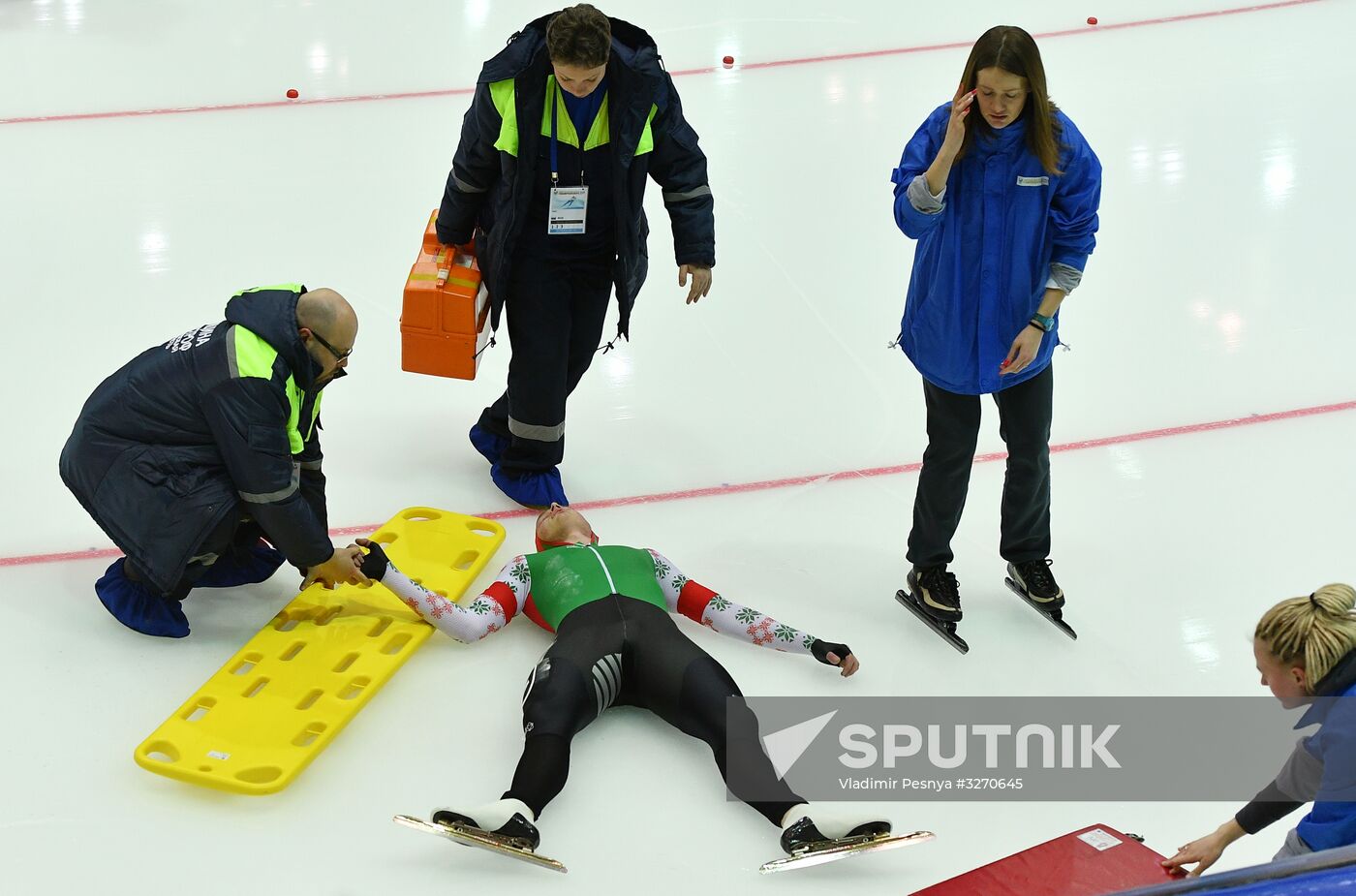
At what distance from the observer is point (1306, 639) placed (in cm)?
250

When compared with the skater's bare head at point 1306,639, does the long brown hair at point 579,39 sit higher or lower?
higher

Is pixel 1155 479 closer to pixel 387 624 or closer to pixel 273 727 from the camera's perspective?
pixel 387 624

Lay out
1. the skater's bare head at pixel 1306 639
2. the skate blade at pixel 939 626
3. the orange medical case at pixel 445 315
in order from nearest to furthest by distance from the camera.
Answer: the skater's bare head at pixel 1306 639
the skate blade at pixel 939 626
the orange medical case at pixel 445 315

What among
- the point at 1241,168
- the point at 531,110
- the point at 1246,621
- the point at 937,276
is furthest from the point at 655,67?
the point at 1241,168

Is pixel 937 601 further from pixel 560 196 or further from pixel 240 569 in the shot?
pixel 240 569

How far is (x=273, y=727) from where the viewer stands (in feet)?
11.1

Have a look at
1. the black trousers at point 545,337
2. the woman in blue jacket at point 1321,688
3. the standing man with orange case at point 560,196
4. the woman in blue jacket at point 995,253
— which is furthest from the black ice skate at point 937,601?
the woman in blue jacket at point 1321,688

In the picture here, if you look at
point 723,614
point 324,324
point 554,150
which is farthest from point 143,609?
point 554,150

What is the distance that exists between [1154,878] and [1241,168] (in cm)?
438

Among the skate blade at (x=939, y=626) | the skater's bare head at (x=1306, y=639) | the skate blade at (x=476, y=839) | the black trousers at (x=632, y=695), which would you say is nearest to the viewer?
the skater's bare head at (x=1306, y=639)

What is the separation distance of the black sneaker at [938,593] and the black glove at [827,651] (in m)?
0.34

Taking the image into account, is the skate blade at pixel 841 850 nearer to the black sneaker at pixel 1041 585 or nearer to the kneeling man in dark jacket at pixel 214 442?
the black sneaker at pixel 1041 585

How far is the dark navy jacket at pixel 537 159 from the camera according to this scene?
3799 mm

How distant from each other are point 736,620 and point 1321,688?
5.08ft
